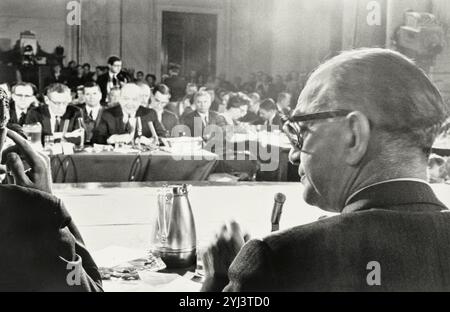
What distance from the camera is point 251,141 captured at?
4.47m

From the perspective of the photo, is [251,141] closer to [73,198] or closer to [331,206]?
[73,198]

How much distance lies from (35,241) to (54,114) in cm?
378

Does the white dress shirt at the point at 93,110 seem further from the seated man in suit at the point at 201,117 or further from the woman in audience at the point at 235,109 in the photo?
the woman in audience at the point at 235,109

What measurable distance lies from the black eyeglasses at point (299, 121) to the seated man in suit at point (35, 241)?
1.35ft

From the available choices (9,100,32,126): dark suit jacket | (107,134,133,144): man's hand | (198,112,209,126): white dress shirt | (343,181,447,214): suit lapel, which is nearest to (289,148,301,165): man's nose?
(343,181,447,214): suit lapel

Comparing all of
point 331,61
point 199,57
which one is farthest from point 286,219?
point 199,57

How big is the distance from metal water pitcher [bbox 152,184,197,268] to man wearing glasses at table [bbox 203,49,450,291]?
1.45 feet

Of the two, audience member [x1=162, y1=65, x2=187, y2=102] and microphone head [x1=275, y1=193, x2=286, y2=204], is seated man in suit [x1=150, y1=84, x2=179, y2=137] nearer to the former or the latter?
audience member [x1=162, y1=65, x2=187, y2=102]

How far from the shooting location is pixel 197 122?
5.20 meters

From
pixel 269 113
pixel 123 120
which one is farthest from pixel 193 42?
pixel 123 120

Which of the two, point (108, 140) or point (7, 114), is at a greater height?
point (7, 114)

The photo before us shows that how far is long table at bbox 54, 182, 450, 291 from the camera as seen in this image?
5.20 ft

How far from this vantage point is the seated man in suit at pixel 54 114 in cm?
439

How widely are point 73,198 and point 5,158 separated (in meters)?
0.66
